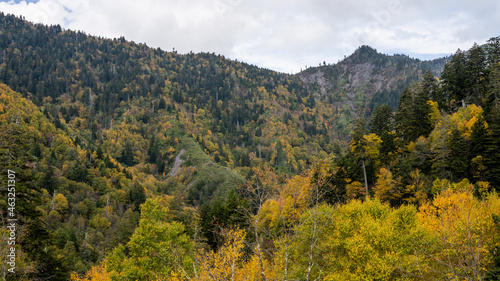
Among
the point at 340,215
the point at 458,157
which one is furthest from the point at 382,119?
the point at 340,215

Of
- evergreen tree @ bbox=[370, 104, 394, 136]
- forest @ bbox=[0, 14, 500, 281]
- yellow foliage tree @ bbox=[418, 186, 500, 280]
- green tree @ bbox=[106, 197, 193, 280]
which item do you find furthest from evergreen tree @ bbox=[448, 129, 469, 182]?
green tree @ bbox=[106, 197, 193, 280]

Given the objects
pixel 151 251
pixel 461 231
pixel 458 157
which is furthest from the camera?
pixel 458 157

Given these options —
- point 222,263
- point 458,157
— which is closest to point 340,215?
point 222,263

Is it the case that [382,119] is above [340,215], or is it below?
above

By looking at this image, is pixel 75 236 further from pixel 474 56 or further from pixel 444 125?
pixel 474 56

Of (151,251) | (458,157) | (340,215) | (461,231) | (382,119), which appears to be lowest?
(151,251)

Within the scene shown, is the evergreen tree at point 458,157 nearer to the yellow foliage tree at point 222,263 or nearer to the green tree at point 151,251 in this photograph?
the yellow foliage tree at point 222,263

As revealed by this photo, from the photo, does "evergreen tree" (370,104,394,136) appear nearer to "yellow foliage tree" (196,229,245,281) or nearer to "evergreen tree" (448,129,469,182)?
"evergreen tree" (448,129,469,182)

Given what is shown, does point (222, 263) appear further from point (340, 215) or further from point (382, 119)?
point (382, 119)

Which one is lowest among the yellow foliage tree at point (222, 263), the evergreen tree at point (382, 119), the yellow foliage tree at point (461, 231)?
the yellow foliage tree at point (461, 231)

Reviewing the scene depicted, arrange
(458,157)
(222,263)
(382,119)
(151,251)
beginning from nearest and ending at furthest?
(222,263), (151,251), (458,157), (382,119)

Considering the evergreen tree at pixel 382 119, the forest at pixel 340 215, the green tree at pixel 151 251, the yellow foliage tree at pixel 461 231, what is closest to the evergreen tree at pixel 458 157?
the forest at pixel 340 215

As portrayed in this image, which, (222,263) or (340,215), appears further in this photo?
(340,215)

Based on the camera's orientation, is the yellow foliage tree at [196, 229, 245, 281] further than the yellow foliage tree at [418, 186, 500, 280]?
No
